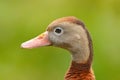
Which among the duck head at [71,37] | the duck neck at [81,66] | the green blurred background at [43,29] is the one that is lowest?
the duck neck at [81,66]

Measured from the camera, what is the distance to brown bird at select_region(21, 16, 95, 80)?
11.2ft

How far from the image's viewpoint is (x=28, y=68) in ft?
19.4

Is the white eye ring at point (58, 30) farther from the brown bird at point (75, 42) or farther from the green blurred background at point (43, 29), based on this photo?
the green blurred background at point (43, 29)

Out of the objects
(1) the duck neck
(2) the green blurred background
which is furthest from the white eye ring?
(2) the green blurred background

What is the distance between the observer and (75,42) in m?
3.44

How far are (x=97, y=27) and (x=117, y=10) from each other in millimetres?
568

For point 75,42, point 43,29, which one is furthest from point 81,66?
point 43,29

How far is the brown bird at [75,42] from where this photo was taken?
340 centimetres

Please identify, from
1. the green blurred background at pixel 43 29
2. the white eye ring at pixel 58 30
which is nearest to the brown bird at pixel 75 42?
the white eye ring at pixel 58 30

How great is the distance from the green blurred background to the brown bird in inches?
80.2

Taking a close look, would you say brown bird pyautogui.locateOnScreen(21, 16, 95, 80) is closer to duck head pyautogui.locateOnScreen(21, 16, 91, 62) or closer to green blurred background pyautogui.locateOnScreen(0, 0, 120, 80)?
duck head pyautogui.locateOnScreen(21, 16, 91, 62)

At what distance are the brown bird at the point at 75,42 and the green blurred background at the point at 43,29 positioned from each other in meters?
2.04

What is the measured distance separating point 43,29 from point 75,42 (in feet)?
9.14

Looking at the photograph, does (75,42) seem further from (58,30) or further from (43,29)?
(43,29)
